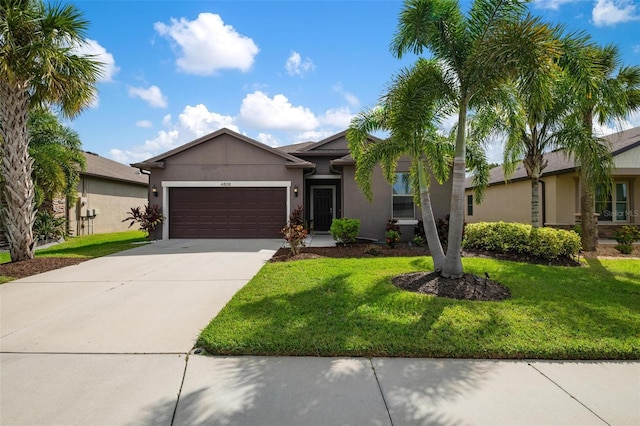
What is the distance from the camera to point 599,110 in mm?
7105

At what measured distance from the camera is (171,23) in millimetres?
9609

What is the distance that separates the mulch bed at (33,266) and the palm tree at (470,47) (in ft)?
30.1

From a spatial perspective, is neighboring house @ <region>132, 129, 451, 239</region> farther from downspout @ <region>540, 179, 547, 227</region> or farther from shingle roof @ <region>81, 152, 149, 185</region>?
downspout @ <region>540, 179, 547, 227</region>

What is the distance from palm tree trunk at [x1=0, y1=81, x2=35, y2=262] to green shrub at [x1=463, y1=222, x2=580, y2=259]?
1249 cm

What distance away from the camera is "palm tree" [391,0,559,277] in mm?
4852

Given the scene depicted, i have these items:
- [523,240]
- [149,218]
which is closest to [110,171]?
[149,218]

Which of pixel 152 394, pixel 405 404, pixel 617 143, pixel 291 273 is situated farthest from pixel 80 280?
pixel 617 143

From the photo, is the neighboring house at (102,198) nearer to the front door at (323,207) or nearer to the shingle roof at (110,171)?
the shingle roof at (110,171)

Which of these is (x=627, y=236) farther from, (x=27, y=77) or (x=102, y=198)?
(x=102, y=198)

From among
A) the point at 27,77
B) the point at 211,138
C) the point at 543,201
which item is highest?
the point at 27,77

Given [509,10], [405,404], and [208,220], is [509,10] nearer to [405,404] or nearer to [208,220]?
[405,404]

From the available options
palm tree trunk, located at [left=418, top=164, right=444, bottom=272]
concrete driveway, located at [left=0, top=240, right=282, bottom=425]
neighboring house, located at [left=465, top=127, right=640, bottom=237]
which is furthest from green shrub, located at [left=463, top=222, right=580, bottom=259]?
concrete driveway, located at [left=0, top=240, right=282, bottom=425]

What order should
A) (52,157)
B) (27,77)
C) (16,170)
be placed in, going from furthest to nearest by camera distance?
(52,157) < (16,170) < (27,77)

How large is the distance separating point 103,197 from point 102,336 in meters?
17.4
